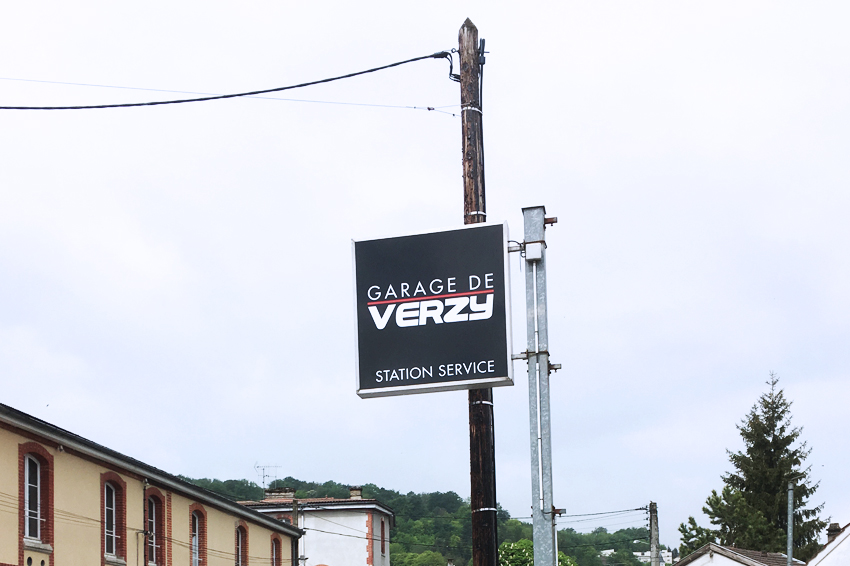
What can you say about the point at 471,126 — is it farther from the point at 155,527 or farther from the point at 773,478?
the point at 773,478

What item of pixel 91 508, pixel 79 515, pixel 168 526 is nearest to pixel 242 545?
pixel 168 526

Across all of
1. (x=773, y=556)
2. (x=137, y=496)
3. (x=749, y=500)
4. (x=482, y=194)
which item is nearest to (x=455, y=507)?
(x=749, y=500)

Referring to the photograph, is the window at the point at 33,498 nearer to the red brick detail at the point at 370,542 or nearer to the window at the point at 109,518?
the window at the point at 109,518

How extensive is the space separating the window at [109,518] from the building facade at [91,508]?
0.03 meters

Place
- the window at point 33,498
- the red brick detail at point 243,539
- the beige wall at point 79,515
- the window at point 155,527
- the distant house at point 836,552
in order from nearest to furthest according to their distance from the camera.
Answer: the beige wall at point 79,515, the window at point 33,498, the window at point 155,527, the distant house at point 836,552, the red brick detail at point 243,539

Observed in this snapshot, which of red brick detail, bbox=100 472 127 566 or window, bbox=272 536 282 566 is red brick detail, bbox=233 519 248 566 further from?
red brick detail, bbox=100 472 127 566

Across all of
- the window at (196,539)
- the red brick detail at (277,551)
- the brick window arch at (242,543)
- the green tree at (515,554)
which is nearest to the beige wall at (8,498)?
the window at (196,539)

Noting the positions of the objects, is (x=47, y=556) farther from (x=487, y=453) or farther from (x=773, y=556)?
(x=773, y=556)

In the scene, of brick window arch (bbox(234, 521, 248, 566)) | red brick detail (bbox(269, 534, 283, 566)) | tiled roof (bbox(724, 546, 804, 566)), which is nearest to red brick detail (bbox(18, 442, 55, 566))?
brick window arch (bbox(234, 521, 248, 566))

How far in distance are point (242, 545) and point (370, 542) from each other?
841 inches

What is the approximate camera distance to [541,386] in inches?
359

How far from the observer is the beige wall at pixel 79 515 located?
71.6 feet

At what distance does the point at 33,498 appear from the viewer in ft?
76.5

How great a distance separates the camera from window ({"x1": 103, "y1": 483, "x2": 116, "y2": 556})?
1039 inches
